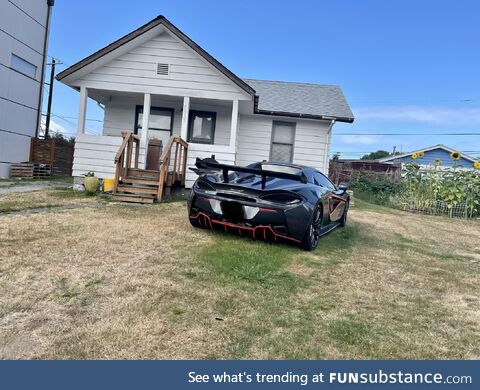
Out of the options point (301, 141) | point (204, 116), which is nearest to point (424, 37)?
point (301, 141)

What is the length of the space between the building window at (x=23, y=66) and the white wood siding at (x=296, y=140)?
8.62m

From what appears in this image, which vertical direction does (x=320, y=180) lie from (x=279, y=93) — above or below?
below

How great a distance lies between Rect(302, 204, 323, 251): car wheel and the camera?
5078 millimetres

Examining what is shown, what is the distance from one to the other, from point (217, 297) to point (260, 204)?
6.00ft

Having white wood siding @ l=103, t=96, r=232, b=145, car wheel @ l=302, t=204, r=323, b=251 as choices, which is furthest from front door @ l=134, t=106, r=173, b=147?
car wheel @ l=302, t=204, r=323, b=251

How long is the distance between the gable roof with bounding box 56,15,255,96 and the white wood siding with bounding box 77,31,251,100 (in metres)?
0.25

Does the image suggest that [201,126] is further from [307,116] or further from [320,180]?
[320,180]

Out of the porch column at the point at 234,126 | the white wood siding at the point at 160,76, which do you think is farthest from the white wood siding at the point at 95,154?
the porch column at the point at 234,126

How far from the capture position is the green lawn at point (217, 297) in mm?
2439

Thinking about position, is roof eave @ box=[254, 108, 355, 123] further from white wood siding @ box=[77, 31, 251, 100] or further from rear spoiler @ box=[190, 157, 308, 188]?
rear spoiler @ box=[190, 157, 308, 188]

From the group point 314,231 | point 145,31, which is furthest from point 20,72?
point 314,231

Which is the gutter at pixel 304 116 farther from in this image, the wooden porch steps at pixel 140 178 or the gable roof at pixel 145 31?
the wooden porch steps at pixel 140 178

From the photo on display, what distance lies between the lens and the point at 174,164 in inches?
387

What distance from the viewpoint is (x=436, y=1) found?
11.6 metres
